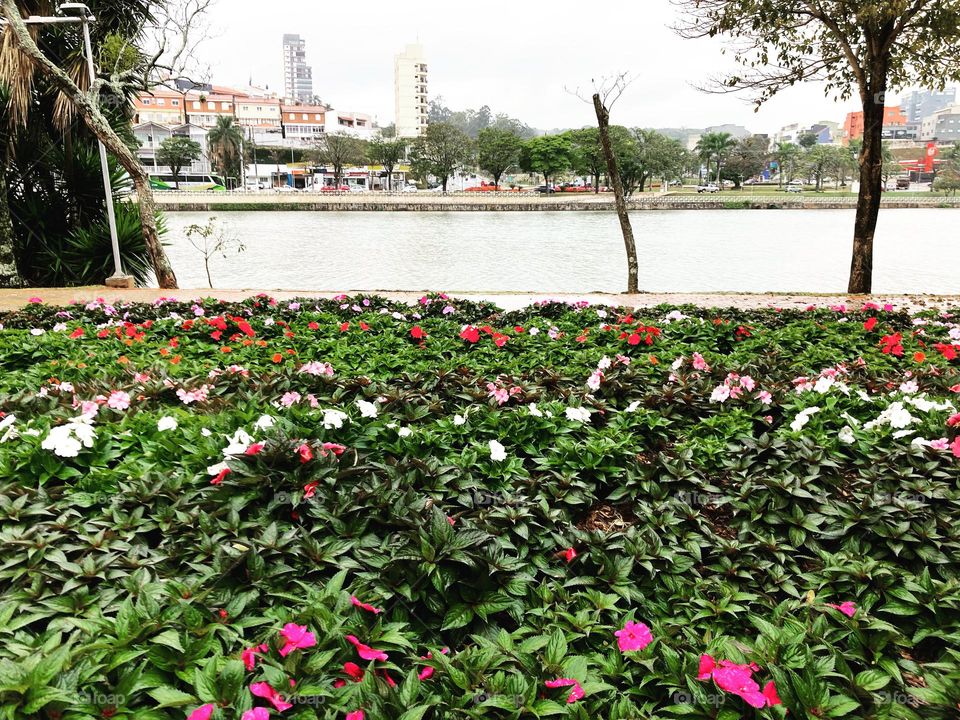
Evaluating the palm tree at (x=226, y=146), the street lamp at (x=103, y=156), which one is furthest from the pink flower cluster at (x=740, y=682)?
the palm tree at (x=226, y=146)

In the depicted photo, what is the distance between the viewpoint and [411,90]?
11219cm

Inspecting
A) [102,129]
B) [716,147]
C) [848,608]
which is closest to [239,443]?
[848,608]

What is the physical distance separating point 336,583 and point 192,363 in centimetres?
288

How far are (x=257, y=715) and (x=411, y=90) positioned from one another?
390 feet

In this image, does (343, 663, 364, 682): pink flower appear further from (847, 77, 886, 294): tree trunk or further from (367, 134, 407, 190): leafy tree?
(367, 134, 407, 190): leafy tree

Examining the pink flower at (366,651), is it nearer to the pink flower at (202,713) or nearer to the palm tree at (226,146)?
the pink flower at (202,713)

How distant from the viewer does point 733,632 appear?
82.2 inches

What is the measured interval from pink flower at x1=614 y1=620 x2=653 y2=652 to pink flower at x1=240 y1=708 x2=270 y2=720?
0.89 m

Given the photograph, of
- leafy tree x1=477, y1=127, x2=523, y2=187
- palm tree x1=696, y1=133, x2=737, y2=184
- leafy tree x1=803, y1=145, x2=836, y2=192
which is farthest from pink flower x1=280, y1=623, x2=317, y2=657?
palm tree x1=696, y1=133, x2=737, y2=184

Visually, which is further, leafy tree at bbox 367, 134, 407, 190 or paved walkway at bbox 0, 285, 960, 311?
leafy tree at bbox 367, 134, 407, 190

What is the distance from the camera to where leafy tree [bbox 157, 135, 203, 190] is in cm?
6612

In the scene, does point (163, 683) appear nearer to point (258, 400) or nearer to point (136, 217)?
point (258, 400)

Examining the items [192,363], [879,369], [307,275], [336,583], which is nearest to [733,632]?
[336,583]

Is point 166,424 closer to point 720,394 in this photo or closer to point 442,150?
point 720,394
